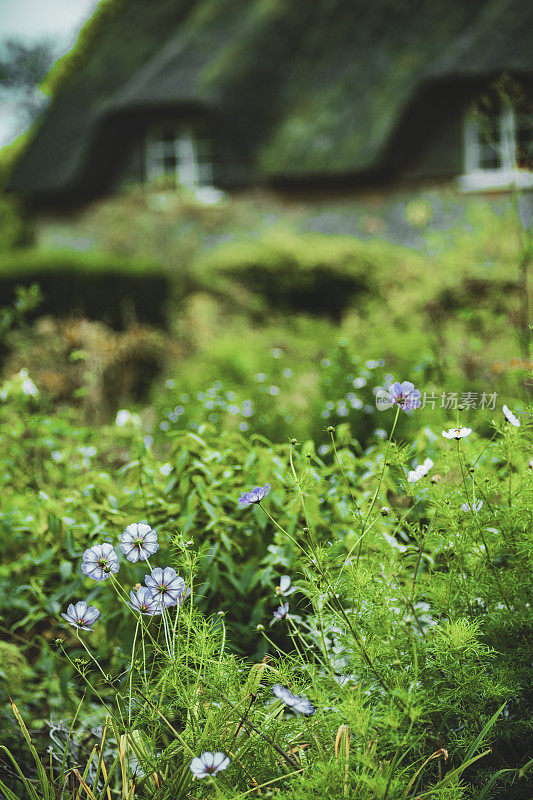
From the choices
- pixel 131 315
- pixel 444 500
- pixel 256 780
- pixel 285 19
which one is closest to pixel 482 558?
pixel 444 500

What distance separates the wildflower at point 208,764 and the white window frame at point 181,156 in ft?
39.6

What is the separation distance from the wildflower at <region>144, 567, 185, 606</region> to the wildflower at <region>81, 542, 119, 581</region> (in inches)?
3.8

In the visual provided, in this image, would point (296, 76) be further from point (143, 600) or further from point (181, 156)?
point (143, 600)

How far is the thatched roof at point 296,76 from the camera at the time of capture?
1035cm

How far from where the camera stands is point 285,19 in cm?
1216

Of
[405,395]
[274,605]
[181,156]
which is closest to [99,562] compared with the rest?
[274,605]

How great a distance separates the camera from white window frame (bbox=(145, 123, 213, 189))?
1270cm

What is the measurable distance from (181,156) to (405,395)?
11850 mm

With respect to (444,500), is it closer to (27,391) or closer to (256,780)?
(256,780)

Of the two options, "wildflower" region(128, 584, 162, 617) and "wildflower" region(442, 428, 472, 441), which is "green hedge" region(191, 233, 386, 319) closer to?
"wildflower" region(442, 428, 472, 441)

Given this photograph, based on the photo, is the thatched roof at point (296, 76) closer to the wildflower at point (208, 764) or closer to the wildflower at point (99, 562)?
the wildflower at point (99, 562)

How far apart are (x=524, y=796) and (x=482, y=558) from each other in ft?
1.80

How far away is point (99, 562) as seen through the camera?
1.63m

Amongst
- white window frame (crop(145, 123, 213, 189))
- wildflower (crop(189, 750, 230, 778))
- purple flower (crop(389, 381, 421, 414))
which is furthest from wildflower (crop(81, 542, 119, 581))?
white window frame (crop(145, 123, 213, 189))
